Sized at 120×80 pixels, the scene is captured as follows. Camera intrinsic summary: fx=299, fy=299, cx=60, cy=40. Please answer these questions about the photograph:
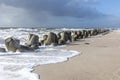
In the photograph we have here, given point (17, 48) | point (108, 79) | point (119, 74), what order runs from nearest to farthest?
point (108, 79), point (119, 74), point (17, 48)

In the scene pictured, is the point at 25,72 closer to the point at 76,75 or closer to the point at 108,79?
the point at 76,75

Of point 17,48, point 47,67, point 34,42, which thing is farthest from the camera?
point 34,42

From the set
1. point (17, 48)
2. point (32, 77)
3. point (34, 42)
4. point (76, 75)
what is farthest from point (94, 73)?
point (34, 42)

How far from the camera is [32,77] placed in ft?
29.1

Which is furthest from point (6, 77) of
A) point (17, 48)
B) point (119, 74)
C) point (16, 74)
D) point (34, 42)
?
point (34, 42)

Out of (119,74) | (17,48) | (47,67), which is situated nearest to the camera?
(119,74)

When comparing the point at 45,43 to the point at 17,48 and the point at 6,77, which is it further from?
the point at 6,77

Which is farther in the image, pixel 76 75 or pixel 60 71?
pixel 60 71

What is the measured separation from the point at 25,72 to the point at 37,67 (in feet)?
4.02

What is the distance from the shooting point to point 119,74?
882 centimetres

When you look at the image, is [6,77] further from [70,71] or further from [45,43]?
[45,43]

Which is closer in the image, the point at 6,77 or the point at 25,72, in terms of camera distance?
the point at 6,77

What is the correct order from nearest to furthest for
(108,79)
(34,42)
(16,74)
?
1. (108,79)
2. (16,74)
3. (34,42)

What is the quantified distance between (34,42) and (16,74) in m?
14.2
